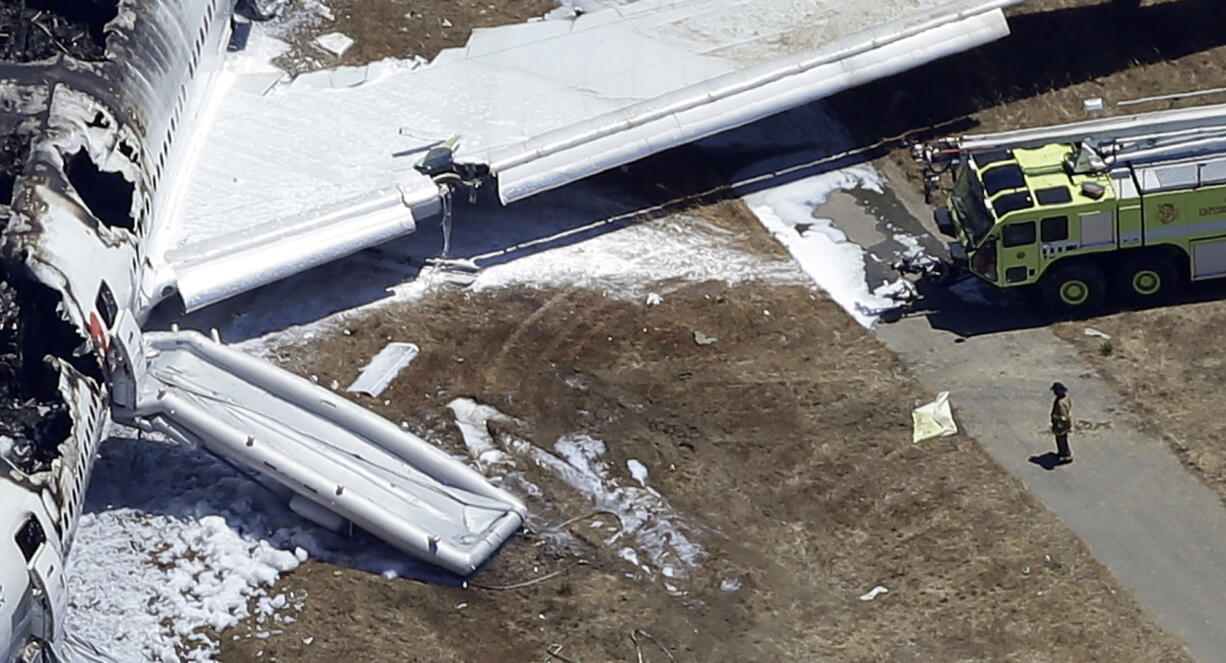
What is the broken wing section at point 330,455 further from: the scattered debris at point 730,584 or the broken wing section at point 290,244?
the scattered debris at point 730,584

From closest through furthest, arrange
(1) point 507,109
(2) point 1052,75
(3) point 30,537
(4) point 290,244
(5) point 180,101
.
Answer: (3) point 30,537 < (4) point 290,244 < (5) point 180,101 < (1) point 507,109 < (2) point 1052,75

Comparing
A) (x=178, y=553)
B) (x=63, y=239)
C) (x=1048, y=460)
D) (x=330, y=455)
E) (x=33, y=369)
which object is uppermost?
(x=63, y=239)

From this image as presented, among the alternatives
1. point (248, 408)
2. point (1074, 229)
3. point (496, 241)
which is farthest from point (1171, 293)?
point (248, 408)

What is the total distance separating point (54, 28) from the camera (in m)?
22.9

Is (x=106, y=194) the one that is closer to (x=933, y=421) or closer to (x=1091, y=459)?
(x=933, y=421)

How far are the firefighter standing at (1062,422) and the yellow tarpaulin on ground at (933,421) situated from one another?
1.34 m

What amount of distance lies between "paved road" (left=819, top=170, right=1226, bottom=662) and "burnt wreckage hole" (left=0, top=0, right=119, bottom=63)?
11.6 meters

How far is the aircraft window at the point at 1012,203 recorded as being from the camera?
23.5m

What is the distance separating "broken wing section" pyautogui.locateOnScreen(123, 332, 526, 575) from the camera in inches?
793

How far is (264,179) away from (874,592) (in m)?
11.0

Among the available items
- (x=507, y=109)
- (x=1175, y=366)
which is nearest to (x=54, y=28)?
(x=507, y=109)


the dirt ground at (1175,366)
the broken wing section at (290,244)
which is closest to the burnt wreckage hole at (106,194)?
the broken wing section at (290,244)

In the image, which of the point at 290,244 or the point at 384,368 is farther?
the point at 290,244

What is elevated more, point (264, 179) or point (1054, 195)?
point (1054, 195)
